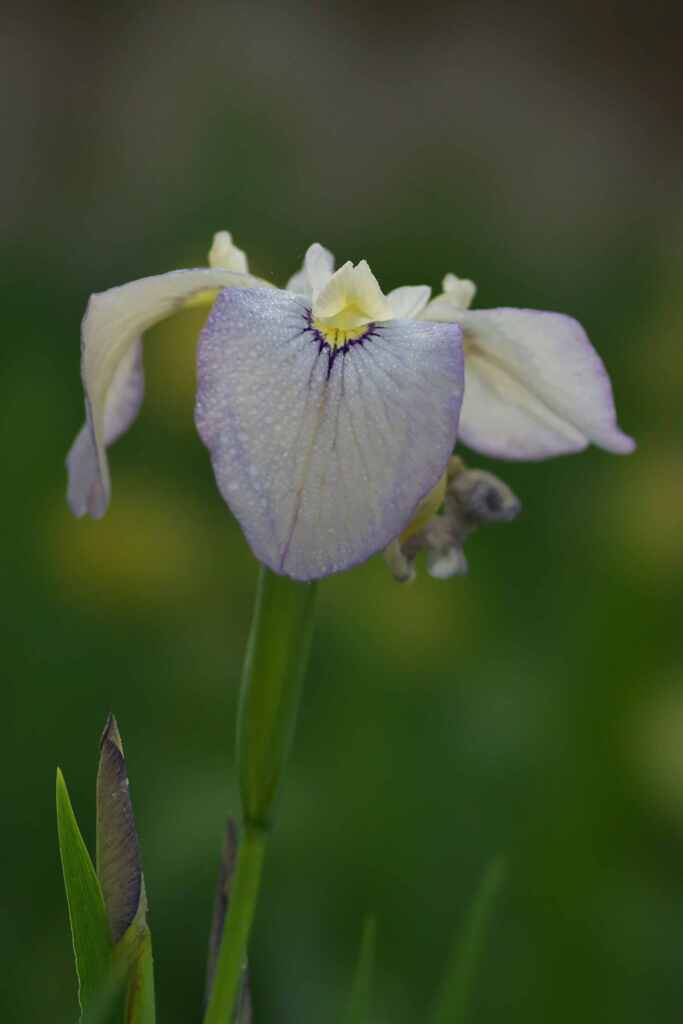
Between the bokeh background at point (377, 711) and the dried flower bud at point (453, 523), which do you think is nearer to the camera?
the dried flower bud at point (453, 523)

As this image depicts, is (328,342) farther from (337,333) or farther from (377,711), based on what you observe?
(377,711)

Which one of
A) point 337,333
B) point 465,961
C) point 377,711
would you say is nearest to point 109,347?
point 337,333

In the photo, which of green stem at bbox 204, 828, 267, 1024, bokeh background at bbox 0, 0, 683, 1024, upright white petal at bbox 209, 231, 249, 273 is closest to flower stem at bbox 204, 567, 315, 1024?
green stem at bbox 204, 828, 267, 1024

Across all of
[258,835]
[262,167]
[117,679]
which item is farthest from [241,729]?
[262,167]

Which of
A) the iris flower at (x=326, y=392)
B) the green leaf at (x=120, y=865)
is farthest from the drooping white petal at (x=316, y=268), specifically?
the green leaf at (x=120, y=865)

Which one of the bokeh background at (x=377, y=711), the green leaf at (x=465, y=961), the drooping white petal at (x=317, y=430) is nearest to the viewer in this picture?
the drooping white petal at (x=317, y=430)

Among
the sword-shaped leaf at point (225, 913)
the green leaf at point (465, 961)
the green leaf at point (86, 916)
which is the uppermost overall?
the green leaf at point (86, 916)

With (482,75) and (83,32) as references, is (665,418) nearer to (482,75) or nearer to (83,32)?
(482,75)

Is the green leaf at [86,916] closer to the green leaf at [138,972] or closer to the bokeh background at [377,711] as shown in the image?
the green leaf at [138,972]
